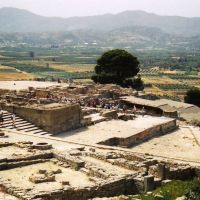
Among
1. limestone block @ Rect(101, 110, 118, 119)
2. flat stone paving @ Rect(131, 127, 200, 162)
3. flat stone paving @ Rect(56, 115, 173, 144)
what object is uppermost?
limestone block @ Rect(101, 110, 118, 119)

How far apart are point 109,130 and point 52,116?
3.14 m

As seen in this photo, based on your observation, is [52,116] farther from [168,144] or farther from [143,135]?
[168,144]

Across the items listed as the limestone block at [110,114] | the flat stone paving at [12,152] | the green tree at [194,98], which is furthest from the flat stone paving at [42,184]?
the green tree at [194,98]

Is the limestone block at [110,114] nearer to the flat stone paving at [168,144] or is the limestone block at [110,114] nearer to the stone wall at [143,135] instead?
the stone wall at [143,135]

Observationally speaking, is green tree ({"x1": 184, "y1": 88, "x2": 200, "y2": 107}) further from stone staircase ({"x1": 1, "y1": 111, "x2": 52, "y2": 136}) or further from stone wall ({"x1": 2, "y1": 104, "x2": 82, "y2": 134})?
stone staircase ({"x1": 1, "y1": 111, "x2": 52, "y2": 136})

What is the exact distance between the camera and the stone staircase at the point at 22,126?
25547mm

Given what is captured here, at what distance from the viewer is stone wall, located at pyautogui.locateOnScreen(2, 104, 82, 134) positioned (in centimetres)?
2626

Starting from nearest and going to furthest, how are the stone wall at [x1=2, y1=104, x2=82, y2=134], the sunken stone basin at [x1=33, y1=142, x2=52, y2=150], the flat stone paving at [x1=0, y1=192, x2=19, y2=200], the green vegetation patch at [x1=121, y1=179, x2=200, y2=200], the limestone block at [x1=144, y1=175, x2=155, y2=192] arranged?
1. the flat stone paving at [x1=0, y1=192, x2=19, y2=200]
2. the green vegetation patch at [x1=121, y1=179, x2=200, y2=200]
3. the limestone block at [x1=144, y1=175, x2=155, y2=192]
4. the sunken stone basin at [x1=33, y1=142, x2=52, y2=150]
5. the stone wall at [x1=2, y1=104, x2=82, y2=134]

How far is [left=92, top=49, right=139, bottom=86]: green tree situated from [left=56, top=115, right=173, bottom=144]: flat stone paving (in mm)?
19642

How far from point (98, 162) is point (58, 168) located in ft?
5.24

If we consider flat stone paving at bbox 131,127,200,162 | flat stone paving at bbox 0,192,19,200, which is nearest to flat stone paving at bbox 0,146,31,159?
flat stone paving at bbox 0,192,19,200

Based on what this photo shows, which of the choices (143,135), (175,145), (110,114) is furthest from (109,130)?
(110,114)

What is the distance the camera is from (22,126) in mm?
26156

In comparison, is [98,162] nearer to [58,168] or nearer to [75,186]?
[58,168]
